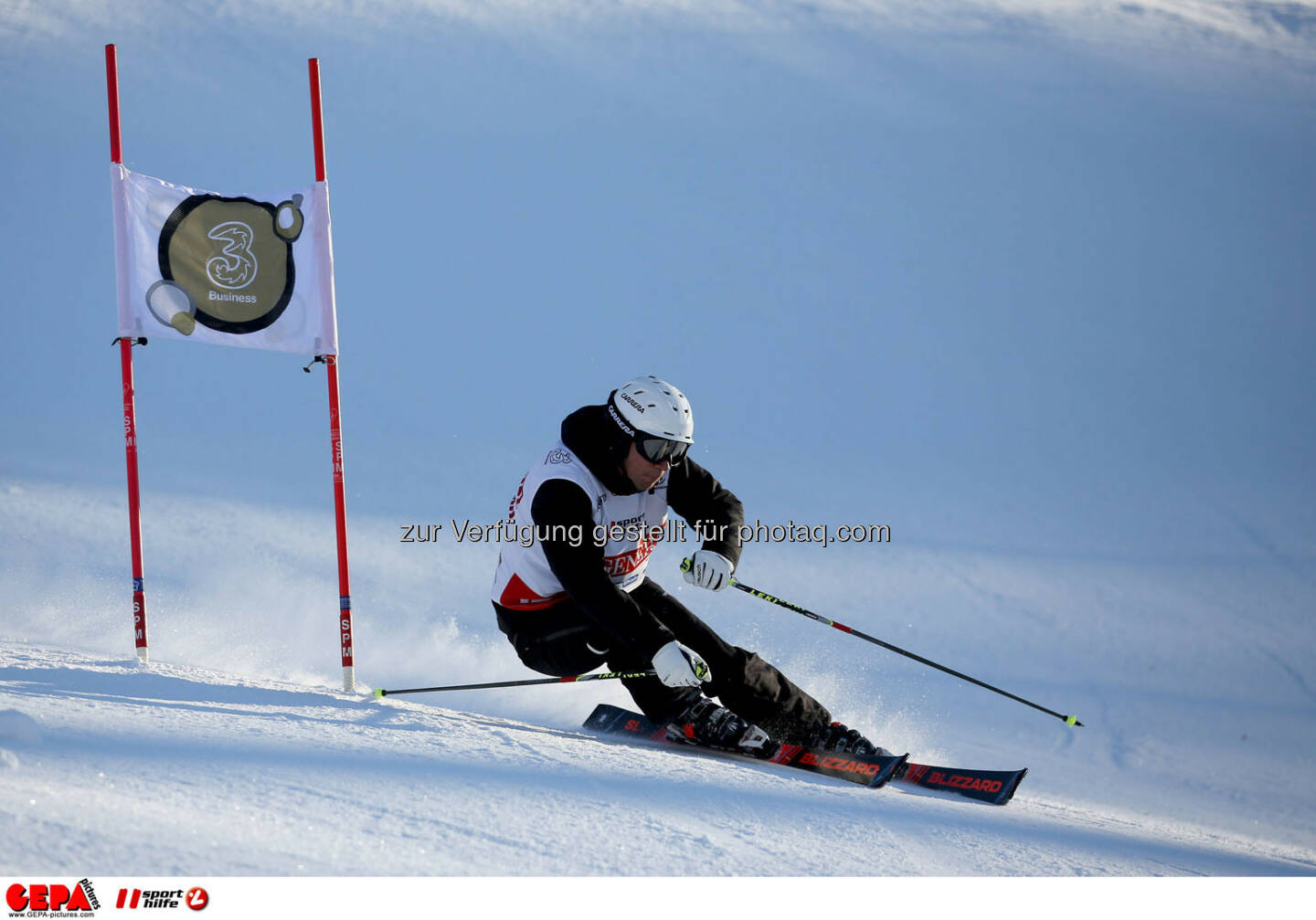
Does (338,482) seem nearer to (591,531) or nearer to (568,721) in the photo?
(591,531)

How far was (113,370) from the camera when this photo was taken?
42.9 feet

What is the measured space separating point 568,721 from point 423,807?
1908 millimetres

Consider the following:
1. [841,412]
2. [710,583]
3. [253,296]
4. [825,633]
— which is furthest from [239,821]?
[841,412]

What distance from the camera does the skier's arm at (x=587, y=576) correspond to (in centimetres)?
333

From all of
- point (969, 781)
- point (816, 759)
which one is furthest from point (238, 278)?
point (969, 781)

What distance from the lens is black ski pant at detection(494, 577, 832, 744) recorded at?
375 centimetres

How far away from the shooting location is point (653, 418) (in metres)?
3.49

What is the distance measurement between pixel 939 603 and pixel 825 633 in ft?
3.44

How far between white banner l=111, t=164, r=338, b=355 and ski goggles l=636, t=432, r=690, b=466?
1352 millimetres
